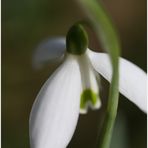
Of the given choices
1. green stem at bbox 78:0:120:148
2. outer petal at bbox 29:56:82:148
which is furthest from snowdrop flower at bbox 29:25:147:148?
green stem at bbox 78:0:120:148

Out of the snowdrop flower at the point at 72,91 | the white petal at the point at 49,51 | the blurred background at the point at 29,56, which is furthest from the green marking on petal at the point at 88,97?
the blurred background at the point at 29,56

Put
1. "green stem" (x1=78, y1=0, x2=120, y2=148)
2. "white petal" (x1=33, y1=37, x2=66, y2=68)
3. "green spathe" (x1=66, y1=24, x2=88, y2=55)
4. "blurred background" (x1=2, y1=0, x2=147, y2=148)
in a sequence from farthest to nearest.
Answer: "blurred background" (x1=2, y1=0, x2=147, y2=148) → "white petal" (x1=33, y1=37, x2=66, y2=68) → "green spathe" (x1=66, y1=24, x2=88, y2=55) → "green stem" (x1=78, y1=0, x2=120, y2=148)

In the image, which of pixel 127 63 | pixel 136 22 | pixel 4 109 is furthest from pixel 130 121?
pixel 127 63

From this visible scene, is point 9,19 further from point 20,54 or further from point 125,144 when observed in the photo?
point 125,144

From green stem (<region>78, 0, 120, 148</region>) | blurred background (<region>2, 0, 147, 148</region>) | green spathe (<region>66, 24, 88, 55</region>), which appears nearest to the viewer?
green stem (<region>78, 0, 120, 148</region>)

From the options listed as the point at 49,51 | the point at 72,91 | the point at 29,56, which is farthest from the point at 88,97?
the point at 29,56

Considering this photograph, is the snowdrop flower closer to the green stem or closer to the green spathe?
the green spathe
